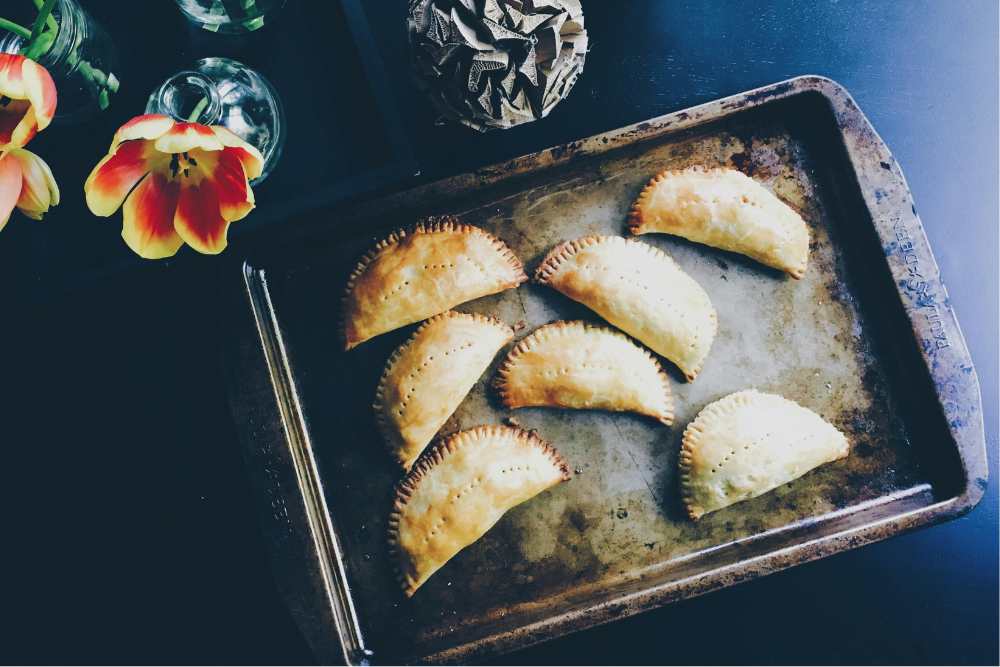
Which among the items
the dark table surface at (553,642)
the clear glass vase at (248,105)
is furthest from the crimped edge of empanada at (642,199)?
the clear glass vase at (248,105)

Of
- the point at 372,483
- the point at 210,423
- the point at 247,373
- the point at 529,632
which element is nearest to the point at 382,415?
the point at 372,483

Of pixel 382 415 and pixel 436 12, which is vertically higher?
pixel 436 12

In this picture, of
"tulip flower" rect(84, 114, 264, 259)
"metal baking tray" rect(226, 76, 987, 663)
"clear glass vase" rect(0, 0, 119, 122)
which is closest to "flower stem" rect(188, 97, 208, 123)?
"tulip flower" rect(84, 114, 264, 259)

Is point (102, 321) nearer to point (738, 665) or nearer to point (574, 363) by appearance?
point (574, 363)

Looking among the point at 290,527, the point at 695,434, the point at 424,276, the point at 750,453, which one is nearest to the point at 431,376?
the point at 424,276

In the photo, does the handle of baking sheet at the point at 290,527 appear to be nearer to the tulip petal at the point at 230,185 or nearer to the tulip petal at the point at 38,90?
Answer: the tulip petal at the point at 230,185
